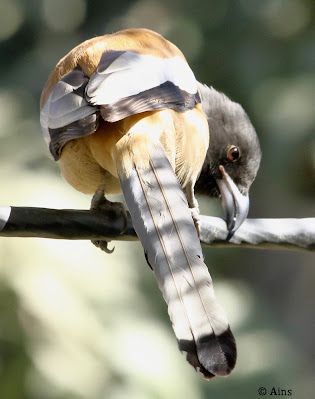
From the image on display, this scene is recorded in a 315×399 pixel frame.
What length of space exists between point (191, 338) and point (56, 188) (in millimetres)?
2976

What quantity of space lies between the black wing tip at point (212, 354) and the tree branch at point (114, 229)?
71cm

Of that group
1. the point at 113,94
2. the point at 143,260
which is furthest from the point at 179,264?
the point at 143,260

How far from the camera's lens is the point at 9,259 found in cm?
482

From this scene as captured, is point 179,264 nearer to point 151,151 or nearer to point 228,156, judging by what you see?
point 151,151

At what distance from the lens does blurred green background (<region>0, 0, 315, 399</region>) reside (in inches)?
185

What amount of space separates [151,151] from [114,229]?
396mm

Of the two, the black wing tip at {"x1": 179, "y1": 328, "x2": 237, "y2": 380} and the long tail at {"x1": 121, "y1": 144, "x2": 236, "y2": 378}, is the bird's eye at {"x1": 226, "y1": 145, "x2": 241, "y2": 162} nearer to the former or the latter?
the long tail at {"x1": 121, "y1": 144, "x2": 236, "y2": 378}

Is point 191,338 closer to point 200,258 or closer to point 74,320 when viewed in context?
point 200,258

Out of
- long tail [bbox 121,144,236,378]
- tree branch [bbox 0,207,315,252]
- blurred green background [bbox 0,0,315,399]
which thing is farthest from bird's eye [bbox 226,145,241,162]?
long tail [bbox 121,144,236,378]

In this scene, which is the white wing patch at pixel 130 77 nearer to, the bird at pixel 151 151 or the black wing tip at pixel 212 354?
the bird at pixel 151 151

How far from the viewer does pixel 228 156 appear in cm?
464

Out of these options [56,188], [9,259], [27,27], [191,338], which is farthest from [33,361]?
[27,27]

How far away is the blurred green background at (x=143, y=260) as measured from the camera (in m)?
4.71

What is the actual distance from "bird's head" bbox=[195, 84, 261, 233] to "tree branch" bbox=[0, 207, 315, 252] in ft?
3.68
